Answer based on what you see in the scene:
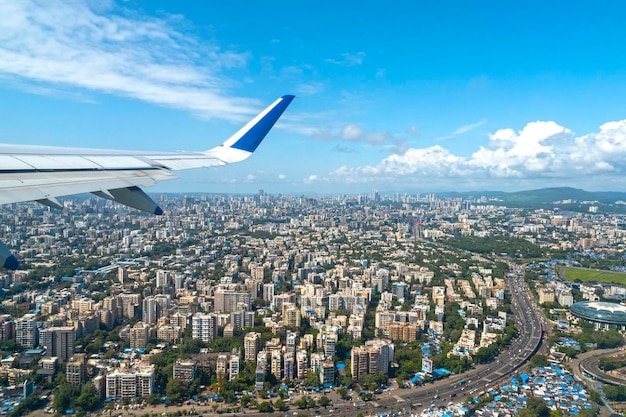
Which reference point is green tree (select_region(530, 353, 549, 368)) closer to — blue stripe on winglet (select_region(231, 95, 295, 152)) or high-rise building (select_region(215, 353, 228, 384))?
high-rise building (select_region(215, 353, 228, 384))

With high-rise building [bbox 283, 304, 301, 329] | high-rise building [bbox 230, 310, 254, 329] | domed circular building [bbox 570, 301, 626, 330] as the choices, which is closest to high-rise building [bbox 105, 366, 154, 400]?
high-rise building [bbox 230, 310, 254, 329]

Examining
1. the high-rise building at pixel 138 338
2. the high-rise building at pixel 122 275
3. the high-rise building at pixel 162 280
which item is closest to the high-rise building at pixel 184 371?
the high-rise building at pixel 138 338

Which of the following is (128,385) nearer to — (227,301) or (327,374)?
(327,374)

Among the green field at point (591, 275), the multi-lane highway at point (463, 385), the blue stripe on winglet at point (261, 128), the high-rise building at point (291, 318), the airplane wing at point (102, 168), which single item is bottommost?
the multi-lane highway at point (463, 385)

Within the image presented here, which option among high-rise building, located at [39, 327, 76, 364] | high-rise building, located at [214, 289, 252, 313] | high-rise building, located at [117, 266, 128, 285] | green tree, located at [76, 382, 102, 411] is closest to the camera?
green tree, located at [76, 382, 102, 411]

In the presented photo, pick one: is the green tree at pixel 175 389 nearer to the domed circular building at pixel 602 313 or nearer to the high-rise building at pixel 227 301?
the high-rise building at pixel 227 301

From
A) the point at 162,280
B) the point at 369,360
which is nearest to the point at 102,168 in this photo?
the point at 369,360
